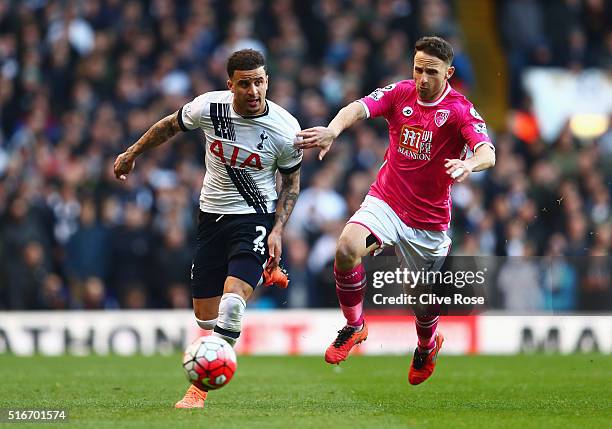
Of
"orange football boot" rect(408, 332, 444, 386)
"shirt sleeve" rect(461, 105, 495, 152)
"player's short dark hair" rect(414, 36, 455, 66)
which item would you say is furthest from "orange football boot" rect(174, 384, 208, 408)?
"player's short dark hair" rect(414, 36, 455, 66)

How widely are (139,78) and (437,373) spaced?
871 cm

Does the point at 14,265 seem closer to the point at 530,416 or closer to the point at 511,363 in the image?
the point at 511,363

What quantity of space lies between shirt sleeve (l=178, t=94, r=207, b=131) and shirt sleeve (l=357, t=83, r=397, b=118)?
4.14ft

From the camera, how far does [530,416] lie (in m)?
8.98

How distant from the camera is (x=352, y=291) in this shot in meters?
10.2

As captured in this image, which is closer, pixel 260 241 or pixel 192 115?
pixel 260 241

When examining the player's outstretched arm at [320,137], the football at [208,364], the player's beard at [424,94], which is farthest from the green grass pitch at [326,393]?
the player's beard at [424,94]

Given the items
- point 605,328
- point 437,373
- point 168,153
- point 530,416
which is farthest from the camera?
point 168,153

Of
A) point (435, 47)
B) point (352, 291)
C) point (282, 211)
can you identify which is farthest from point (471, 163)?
point (352, 291)

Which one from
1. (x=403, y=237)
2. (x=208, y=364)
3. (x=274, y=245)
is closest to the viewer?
(x=208, y=364)

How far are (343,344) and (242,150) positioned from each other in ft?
5.84

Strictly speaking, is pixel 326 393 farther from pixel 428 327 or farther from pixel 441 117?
pixel 441 117

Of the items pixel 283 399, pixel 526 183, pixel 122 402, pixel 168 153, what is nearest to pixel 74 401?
pixel 122 402

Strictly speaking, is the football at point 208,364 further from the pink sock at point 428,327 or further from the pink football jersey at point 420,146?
the pink sock at point 428,327
